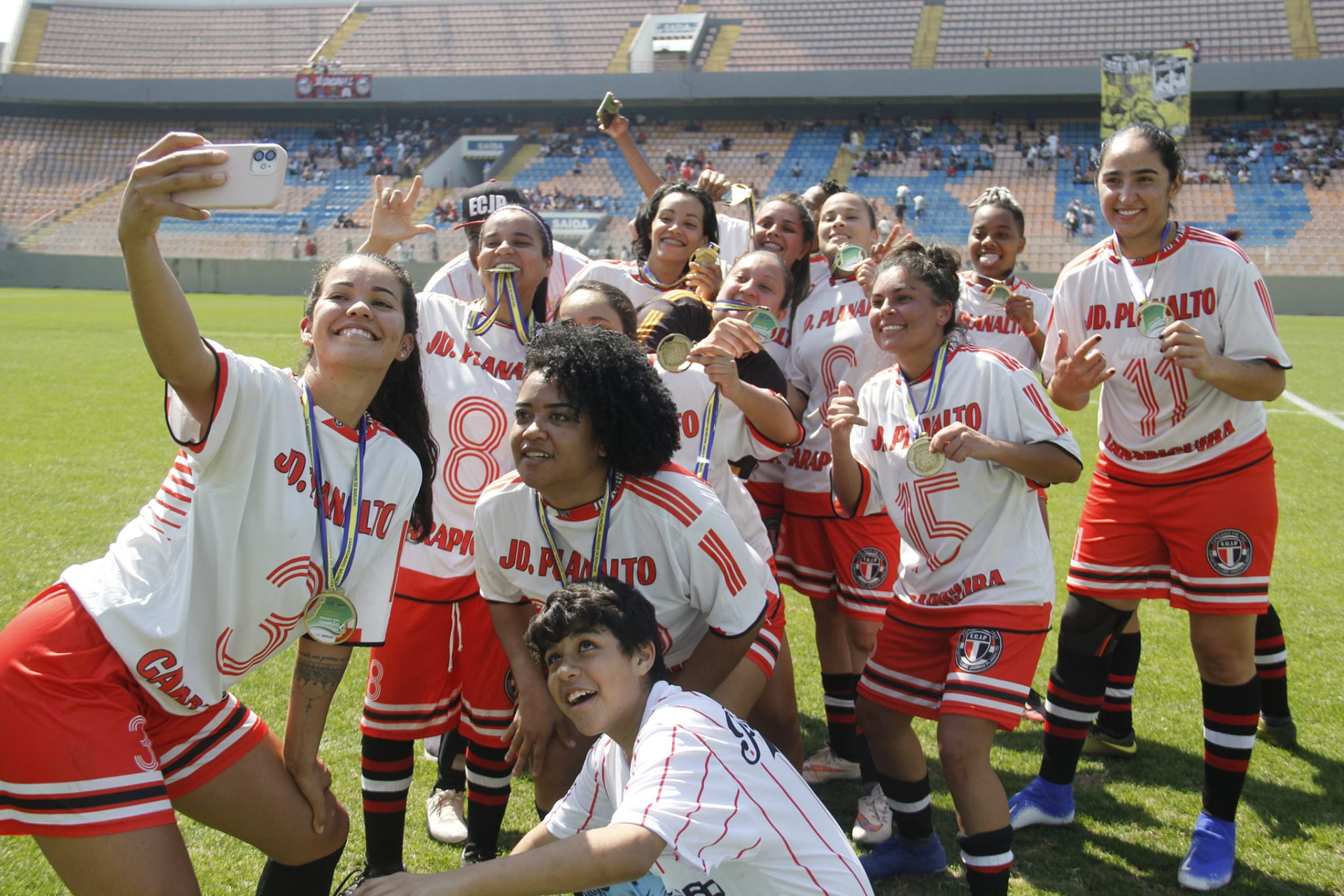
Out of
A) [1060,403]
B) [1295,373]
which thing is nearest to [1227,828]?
[1060,403]

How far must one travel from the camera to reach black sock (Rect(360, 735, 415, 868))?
353 centimetres

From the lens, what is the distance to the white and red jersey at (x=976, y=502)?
3.44 metres

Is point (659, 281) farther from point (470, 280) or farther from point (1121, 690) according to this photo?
point (1121, 690)

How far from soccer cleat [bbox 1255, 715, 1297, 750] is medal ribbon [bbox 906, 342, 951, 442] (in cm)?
236

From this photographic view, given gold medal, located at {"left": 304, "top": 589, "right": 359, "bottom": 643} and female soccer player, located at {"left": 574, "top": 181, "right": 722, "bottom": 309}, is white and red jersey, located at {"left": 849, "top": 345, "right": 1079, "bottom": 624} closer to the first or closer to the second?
female soccer player, located at {"left": 574, "top": 181, "right": 722, "bottom": 309}

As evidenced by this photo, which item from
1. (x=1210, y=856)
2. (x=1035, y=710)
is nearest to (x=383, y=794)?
(x=1210, y=856)

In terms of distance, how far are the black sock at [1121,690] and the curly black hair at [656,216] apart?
2.62 metres

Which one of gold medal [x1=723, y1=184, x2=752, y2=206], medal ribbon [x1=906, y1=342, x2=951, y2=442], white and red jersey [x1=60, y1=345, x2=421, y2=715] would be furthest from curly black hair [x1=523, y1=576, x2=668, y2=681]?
gold medal [x1=723, y1=184, x2=752, y2=206]

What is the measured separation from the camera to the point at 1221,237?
13.1ft

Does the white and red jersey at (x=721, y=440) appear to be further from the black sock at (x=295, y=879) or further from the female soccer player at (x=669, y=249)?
the black sock at (x=295, y=879)

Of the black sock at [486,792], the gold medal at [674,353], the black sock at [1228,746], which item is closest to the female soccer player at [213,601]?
the black sock at [486,792]

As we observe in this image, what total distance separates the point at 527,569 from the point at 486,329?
1.07m

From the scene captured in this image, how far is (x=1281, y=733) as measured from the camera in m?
4.59

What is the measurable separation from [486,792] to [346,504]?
1355mm
